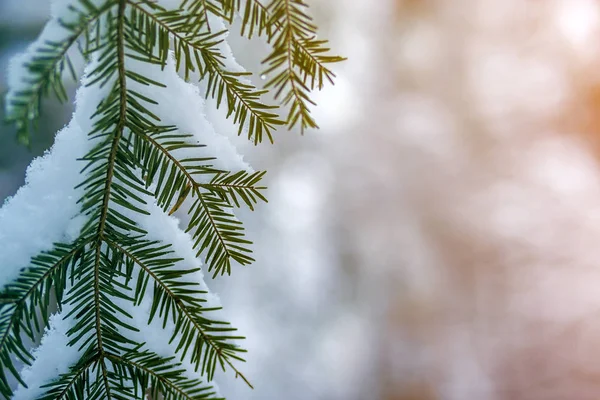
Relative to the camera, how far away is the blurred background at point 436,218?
1.98 m

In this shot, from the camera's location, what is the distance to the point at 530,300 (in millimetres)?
2137

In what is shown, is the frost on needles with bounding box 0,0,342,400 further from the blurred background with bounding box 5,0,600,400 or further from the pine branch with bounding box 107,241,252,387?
the blurred background with bounding box 5,0,600,400

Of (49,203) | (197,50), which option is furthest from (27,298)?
(197,50)

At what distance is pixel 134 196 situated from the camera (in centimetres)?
27

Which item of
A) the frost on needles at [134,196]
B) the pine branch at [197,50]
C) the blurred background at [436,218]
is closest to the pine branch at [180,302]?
the frost on needles at [134,196]

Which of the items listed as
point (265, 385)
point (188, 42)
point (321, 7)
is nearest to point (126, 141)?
point (188, 42)

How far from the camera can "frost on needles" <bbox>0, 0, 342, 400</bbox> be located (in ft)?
0.84

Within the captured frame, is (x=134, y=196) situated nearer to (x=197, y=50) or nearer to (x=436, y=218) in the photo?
(x=197, y=50)

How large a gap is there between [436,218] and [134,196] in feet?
7.26

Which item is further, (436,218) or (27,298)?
(436,218)

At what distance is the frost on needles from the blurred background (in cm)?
153

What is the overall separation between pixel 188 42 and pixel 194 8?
20 mm

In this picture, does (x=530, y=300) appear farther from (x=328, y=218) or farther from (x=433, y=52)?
(x=433, y=52)

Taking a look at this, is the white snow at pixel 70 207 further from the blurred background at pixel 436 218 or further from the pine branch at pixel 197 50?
the blurred background at pixel 436 218
